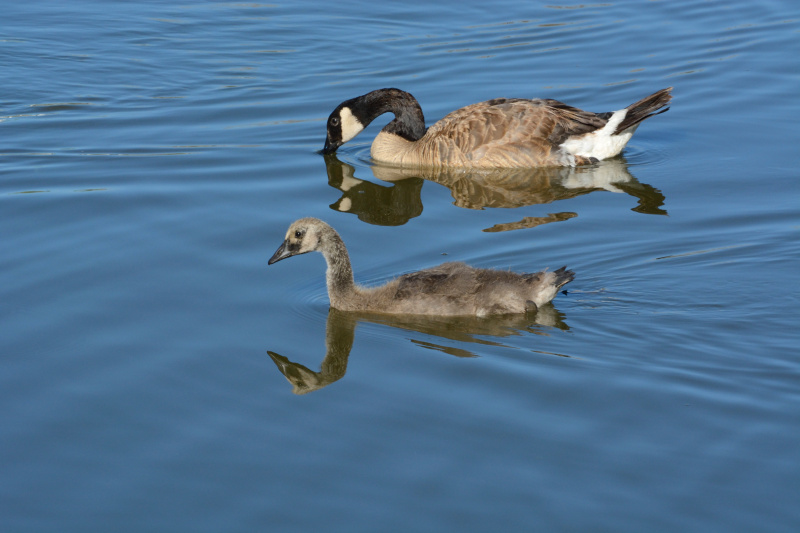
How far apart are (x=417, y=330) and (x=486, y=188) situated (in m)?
4.63

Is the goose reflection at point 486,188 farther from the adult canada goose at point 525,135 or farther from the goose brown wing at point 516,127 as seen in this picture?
the goose brown wing at point 516,127

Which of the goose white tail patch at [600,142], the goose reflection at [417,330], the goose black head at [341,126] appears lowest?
the goose reflection at [417,330]

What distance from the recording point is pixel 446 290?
8.55m

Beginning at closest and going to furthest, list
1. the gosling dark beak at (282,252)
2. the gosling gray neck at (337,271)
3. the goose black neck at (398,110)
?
the gosling gray neck at (337,271), the gosling dark beak at (282,252), the goose black neck at (398,110)

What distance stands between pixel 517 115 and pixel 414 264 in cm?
445

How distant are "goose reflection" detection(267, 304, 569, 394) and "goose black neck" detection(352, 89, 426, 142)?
19.4ft

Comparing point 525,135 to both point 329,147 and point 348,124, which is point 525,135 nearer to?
point 348,124

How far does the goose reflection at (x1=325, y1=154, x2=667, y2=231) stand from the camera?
11711 mm

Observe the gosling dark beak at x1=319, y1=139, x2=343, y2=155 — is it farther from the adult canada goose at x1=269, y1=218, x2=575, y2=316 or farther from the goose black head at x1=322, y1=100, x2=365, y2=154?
the adult canada goose at x1=269, y1=218, x2=575, y2=316

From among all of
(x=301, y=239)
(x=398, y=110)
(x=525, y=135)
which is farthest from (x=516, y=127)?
(x=301, y=239)

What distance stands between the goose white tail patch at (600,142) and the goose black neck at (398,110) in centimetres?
220

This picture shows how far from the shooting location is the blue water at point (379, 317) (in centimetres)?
612

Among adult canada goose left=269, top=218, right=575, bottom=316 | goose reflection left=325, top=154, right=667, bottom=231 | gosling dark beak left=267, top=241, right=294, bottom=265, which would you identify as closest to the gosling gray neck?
adult canada goose left=269, top=218, right=575, bottom=316

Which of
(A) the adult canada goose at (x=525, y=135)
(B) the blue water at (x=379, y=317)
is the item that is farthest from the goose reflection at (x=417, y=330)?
(A) the adult canada goose at (x=525, y=135)
